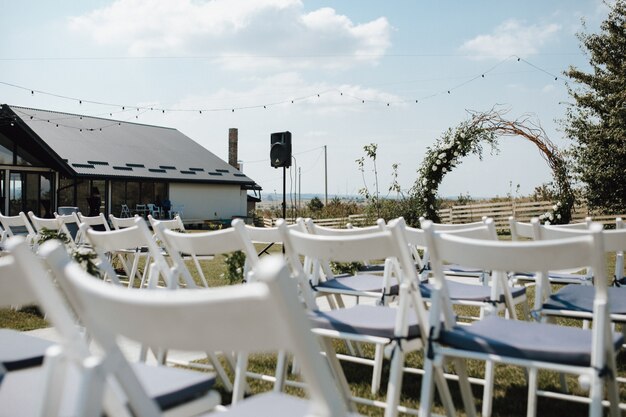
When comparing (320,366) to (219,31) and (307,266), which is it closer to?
(307,266)

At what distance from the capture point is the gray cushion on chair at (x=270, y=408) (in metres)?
1.62

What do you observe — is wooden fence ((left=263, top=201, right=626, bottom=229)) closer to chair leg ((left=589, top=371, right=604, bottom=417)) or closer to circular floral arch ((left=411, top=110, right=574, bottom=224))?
circular floral arch ((left=411, top=110, right=574, bottom=224))

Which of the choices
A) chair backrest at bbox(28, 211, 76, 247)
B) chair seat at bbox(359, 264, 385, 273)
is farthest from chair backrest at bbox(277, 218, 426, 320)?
chair backrest at bbox(28, 211, 76, 247)

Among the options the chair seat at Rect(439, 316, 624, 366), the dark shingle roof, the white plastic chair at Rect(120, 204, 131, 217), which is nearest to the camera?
the chair seat at Rect(439, 316, 624, 366)

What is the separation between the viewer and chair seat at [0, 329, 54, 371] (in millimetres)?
2074

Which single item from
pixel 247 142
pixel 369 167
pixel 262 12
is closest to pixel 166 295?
pixel 262 12

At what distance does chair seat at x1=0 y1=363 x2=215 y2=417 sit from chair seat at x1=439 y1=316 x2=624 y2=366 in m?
0.92

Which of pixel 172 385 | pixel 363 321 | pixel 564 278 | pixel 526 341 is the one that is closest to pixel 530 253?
pixel 526 341

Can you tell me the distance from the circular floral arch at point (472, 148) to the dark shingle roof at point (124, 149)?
14.3m

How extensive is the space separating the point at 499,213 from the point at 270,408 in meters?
22.3

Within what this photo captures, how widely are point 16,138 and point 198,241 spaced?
22.5 meters

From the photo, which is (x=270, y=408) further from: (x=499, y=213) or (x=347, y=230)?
(x=499, y=213)

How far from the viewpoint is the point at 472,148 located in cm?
1397

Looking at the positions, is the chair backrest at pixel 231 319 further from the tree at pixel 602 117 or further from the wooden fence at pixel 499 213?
the tree at pixel 602 117
